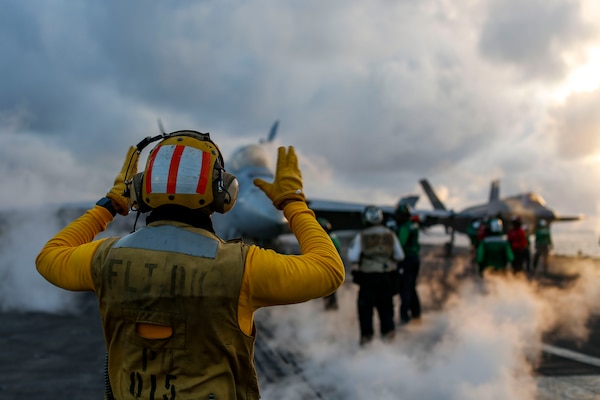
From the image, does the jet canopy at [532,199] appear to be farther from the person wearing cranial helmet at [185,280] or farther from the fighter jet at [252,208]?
the person wearing cranial helmet at [185,280]

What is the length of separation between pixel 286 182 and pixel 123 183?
84 centimetres

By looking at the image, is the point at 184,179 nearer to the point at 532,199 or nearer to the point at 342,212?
the point at 342,212

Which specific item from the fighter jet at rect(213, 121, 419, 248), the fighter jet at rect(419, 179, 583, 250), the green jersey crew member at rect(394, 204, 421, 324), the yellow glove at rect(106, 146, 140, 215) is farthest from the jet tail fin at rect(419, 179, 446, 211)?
the yellow glove at rect(106, 146, 140, 215)

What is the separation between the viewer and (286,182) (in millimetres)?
2113

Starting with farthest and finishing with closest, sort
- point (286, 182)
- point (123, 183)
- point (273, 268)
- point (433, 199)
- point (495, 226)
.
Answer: point (433, 199)
point (495, 226)
point (123, 183)
point (286, 182)
point (273, 268)

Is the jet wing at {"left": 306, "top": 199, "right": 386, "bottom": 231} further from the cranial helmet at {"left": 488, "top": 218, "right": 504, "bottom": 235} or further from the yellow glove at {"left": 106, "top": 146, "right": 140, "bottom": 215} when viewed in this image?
the yellow glove at {"left": 106, "top": 146, "right": 140, "bottom": 215}

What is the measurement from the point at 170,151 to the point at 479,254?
8.93 m

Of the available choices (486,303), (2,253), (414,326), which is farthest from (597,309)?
(2,253)

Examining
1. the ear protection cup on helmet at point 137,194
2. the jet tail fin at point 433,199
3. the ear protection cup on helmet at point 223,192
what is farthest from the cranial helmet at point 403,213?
the jet tail fin at point 433,199

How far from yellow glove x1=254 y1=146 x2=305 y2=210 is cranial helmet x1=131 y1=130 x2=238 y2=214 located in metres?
0.18

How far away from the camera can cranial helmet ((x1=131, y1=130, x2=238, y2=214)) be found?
6.22ft

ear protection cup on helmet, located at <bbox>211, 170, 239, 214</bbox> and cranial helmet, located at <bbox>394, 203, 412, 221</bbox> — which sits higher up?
cranial helmet, located at <bbox>394, 203, 412, 221</bbox>

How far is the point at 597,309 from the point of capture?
10.4 meters

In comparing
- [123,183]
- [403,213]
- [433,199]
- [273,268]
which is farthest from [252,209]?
[433,199]
